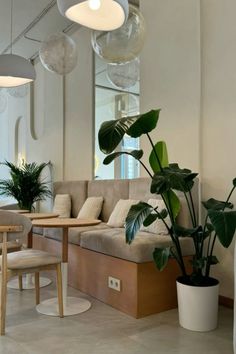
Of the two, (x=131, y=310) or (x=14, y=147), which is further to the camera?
(x=14, y=147)

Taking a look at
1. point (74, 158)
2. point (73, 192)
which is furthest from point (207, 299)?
point (74, 158)

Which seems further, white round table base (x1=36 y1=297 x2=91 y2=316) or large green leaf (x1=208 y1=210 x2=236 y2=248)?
white round table base (x1=36 y1=297 x2=91 y2=316)

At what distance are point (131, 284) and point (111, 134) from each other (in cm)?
121

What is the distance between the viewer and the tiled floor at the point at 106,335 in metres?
2.14

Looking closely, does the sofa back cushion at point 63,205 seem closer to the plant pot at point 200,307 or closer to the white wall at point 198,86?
the white wall at point 198,86

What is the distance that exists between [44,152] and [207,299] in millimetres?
4598

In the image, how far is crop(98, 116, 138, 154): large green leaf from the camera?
7.71 ft

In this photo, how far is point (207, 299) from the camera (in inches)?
96.3

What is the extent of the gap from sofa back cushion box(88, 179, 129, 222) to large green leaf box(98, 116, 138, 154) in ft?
5.68

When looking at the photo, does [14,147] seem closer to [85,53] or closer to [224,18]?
[85,53]

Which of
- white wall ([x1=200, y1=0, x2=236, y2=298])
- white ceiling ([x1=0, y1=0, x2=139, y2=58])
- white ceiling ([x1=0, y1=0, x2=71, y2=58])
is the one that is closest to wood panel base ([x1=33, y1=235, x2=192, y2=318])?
white wall ([x1=200, y1=0, x2=236, y2=298])

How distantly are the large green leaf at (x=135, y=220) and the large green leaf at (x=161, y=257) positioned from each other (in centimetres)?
22

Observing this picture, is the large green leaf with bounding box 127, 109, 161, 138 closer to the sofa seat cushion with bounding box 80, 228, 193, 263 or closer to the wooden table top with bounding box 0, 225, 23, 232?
the sofa seat cushion with bounding box 80, 228, 193, 263

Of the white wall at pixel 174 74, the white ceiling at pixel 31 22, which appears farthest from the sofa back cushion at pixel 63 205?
the white ceiling at pixel 31 22
